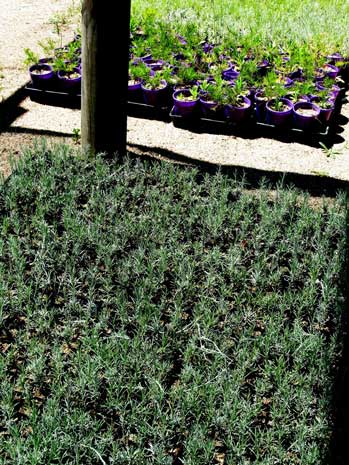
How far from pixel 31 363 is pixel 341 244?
206 cm

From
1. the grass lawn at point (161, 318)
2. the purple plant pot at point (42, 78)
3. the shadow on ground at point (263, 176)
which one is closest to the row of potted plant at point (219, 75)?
the purple plant pot at point (42, 78)

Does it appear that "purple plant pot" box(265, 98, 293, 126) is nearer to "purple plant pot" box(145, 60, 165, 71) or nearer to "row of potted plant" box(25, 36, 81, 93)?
"purple plant pot" box(145, 60, 165, 71)

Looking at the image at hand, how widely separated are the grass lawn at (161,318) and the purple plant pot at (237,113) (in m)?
1.59

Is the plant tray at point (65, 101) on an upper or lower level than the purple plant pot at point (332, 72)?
lower

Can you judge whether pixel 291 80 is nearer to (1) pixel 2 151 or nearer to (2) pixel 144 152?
(2) pixel 144 152

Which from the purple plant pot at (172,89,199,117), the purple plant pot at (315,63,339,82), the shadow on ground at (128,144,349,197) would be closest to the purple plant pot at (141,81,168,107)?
the purple plant pot at (172,89,199,117)

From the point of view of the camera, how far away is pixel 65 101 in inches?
256

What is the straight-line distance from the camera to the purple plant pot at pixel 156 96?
626 cm

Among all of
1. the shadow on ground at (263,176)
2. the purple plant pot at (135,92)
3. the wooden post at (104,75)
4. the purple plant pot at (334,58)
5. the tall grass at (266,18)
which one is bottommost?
the shadow on ground at (263,176)

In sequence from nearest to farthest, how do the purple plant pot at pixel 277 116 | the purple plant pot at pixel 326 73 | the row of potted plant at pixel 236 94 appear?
the purple plant pot at pixel 277 116 → the row of potted plant at pixel 236 94 → the purple plant pot at pixel 326 73

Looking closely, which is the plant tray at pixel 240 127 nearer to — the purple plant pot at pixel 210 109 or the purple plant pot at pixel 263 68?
the purple plant pot at pixel 210 109

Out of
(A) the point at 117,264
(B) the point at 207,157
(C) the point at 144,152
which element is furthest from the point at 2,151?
(A) the point at 117,264

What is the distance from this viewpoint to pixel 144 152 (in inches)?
218

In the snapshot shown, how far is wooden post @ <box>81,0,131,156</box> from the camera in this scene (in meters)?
4.45
